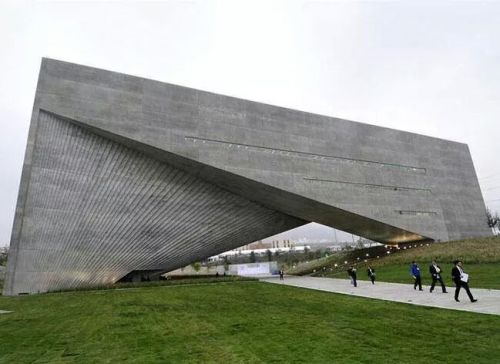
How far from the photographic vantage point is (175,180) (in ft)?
74.1

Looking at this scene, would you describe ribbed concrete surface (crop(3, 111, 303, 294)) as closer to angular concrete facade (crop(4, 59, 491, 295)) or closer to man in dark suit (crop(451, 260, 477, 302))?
angular concrete facade (crop(4, 59, 491, 295))

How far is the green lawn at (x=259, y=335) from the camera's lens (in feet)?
17.3

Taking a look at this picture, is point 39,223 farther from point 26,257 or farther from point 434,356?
point 434,356

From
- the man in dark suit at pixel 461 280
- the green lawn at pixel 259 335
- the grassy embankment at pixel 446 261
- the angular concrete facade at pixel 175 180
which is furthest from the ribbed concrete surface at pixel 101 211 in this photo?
the man in dark suit at pixel 461 280

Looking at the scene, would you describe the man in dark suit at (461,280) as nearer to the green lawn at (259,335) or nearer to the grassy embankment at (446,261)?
the green lawn at (259,335)

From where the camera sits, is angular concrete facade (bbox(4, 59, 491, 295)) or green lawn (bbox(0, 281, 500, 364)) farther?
angular concrete facade (bbox(4, 59, 491, 295))

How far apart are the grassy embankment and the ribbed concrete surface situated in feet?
35.1

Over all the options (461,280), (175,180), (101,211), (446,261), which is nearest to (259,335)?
(461,280)

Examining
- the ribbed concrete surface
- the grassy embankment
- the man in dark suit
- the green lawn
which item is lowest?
the green lawn

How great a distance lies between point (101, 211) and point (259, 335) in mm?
16983

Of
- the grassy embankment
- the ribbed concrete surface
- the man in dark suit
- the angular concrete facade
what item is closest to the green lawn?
the man in dark suit

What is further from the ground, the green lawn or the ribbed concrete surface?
the ribbed concrete surface

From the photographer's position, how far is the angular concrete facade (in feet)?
64.5

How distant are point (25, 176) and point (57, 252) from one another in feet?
14.7
